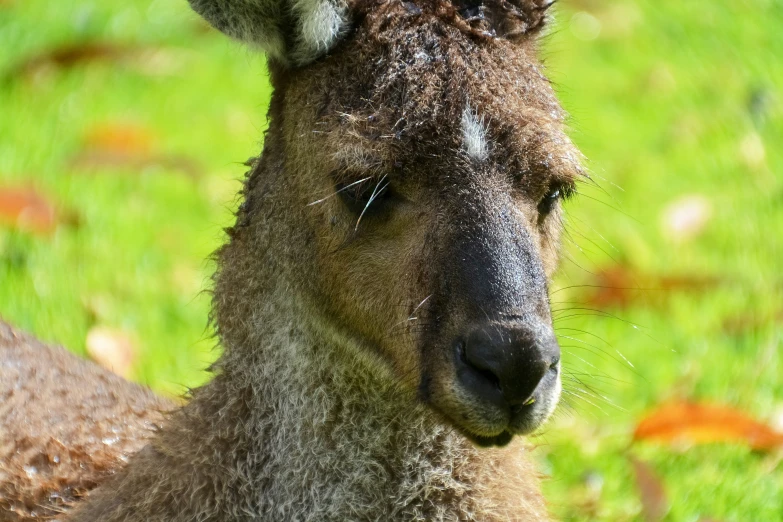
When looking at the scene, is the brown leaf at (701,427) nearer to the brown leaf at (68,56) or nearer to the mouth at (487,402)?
the mouth at (487,402)

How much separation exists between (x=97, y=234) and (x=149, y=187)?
0.80 m

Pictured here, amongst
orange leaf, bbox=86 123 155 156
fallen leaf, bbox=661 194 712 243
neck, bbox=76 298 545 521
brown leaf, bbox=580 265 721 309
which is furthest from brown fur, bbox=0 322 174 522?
fallen leaf, bbox=661 194 712 243

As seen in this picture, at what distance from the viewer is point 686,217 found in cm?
784

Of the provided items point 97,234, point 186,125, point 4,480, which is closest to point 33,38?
point 186,125

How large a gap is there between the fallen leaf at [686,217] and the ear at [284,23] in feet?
14.2

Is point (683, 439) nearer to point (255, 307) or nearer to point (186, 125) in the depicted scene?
point (255, 307)

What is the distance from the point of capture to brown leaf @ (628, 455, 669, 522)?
4992mm

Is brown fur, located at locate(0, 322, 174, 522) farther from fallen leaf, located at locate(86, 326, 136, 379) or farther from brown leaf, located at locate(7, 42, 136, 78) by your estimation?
brown leaf, located at locate(7, 42, 136, 78)

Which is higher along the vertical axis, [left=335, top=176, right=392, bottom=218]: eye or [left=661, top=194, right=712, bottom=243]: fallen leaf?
[left=335, top=176, right=392, bottom=218]: eye

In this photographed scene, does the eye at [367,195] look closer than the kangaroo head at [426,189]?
No

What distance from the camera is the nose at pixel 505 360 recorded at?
130 inches

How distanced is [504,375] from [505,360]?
4cm

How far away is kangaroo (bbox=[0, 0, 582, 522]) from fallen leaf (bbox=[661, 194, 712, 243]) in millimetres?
3872

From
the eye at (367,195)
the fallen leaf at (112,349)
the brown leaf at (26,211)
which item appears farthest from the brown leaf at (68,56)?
the eye at (367,195)
